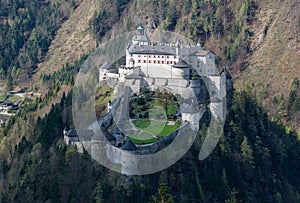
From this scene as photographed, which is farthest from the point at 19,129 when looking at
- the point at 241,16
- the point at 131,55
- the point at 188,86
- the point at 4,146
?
the point at 241,16

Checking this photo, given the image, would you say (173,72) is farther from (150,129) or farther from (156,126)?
(150,129)

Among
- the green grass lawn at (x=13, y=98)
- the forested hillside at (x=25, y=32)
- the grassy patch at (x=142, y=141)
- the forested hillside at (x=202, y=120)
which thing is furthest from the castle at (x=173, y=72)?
the forested hillside at (x=25, y=32)

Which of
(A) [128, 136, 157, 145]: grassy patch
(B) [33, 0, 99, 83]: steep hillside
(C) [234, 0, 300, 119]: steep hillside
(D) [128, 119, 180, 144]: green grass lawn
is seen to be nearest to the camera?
(A) [128, 136, 157, 145]: grassy patch

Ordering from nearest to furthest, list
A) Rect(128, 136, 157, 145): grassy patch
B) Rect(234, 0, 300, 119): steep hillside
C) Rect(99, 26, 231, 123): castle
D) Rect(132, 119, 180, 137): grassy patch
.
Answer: Rect(128, 136, 157, 145): grassy patch
Rect(132, 119, 180, 137): grassy patch
Rect(99, 26, 231, 123): castle
Rect(234, 0, 300, 119): steep hillside

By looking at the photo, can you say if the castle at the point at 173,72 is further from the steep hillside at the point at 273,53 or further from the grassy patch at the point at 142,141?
the steep hillside at the point at 273,53

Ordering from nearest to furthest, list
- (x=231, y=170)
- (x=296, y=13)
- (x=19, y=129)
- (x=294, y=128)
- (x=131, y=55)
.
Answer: (x=231, y=170) < (x=131, y=55) < (x=19, y=129) < (x=294, y=128) < (x=296, y=13)

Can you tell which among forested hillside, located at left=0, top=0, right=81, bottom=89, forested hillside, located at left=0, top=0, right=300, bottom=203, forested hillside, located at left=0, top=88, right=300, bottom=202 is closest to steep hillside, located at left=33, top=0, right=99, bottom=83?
forested hillside, located at left=0, top=0, right=300, bottom=203

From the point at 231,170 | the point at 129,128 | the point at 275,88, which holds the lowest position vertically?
the point at 275,88

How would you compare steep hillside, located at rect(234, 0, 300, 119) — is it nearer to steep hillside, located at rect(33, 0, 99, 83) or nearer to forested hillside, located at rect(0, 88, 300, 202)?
forested hillside, located at rect(0, 88, 300, 202)

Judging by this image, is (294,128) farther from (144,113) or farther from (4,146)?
(4,146)
